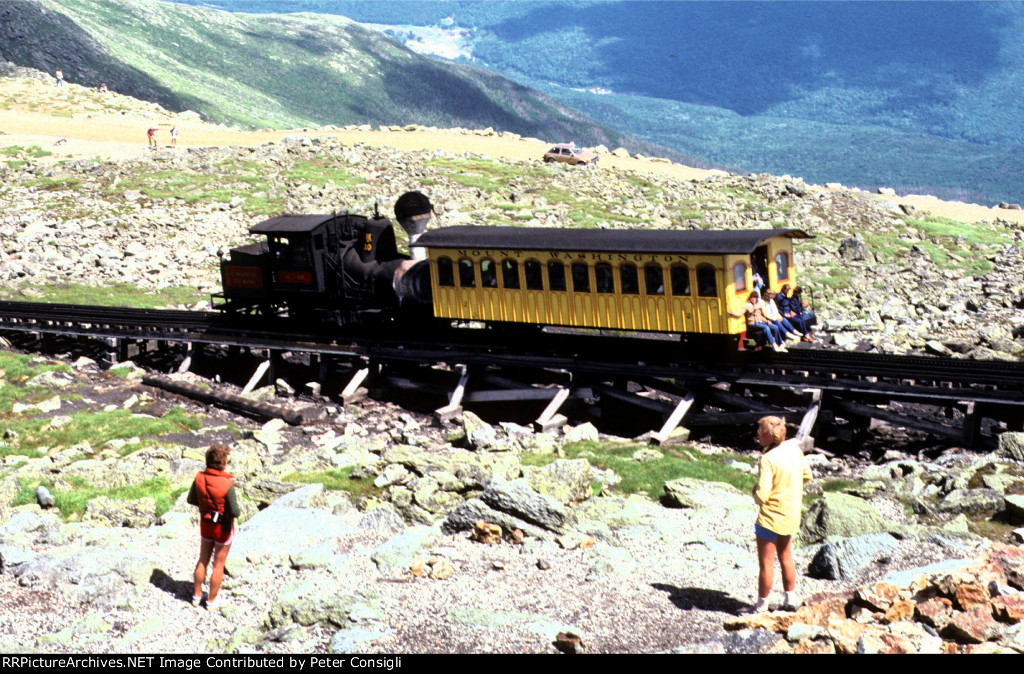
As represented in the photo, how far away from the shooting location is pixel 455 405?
25.6 m

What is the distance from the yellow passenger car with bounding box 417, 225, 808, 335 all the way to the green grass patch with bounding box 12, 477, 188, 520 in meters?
10.3

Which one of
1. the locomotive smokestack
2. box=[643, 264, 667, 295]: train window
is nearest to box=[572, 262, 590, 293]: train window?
box=[643, 264, 667, 295]: train window

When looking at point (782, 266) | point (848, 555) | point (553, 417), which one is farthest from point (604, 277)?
point (848, 555)

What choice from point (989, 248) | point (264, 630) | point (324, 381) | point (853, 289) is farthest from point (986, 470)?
point (989, 248)

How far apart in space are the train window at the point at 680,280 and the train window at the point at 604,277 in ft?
5.09

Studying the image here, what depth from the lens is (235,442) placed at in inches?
898

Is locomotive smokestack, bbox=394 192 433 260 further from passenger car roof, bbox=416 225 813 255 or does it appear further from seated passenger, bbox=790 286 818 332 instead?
seated passenger, bbox=790 286 818 332

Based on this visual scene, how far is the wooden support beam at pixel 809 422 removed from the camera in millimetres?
21328

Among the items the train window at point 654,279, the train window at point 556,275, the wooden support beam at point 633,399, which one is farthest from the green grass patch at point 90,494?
the wooden support beam at point 633,399

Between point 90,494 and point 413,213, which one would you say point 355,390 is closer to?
point 413,213

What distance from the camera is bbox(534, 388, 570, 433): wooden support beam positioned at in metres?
23.9

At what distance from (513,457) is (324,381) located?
12260 millimetres

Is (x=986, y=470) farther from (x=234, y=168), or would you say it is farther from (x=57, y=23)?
(x=57, y=23)

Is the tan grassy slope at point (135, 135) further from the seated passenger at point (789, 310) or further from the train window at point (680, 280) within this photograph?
the train window at point (680, 280)
